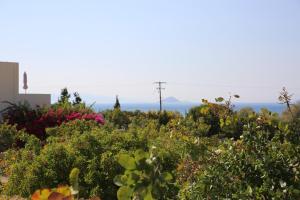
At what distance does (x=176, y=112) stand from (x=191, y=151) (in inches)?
795

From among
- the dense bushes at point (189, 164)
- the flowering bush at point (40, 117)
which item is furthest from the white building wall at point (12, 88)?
the dense bushes at point (189, 164)

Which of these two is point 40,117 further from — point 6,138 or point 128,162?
point 128,162

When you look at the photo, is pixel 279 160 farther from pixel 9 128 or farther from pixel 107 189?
pixel 9 128

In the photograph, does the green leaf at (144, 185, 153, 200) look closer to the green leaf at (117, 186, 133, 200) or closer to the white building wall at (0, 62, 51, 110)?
the green leaf at (117, 186, 133, 200)

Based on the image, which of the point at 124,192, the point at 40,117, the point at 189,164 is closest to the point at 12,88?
the point at 40,117

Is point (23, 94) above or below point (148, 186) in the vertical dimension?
above

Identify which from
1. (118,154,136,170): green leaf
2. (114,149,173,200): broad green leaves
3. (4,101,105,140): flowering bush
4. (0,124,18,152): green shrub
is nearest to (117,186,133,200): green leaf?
(114,149,173,200): broad green leaves

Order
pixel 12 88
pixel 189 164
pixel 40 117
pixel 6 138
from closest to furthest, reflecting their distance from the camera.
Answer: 1. pixel 189 164
2. pixel 6 138
3. pixel 40 117
4. pixel 12 88

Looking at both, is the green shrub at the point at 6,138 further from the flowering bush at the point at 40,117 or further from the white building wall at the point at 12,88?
the white building wall at the point at 12,88

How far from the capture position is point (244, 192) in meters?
3.14

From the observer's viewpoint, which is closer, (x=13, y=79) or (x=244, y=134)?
(x=244, y=134)

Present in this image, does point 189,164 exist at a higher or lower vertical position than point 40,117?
lower

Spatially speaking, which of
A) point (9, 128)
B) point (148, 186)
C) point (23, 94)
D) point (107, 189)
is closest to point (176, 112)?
point (23, 94)

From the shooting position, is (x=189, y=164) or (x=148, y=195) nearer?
(x=148, y=195)
